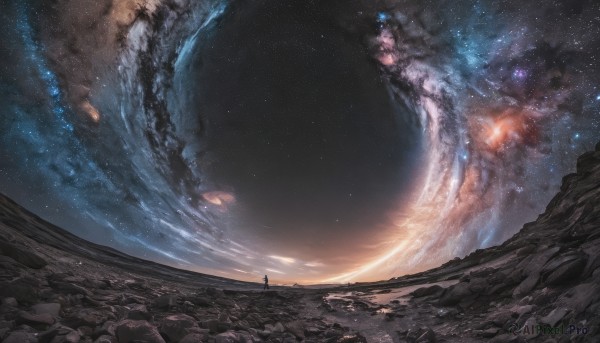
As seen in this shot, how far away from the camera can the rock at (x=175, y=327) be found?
3672 mm

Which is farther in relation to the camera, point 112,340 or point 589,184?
point 589,184

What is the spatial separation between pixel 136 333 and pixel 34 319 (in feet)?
3.82

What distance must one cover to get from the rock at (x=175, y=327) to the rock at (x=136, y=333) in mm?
306

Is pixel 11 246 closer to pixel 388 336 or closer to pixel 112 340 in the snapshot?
pixel 112 340

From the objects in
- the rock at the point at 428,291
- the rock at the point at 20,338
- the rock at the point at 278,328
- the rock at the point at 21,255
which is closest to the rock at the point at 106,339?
the rock at the point at 20,338

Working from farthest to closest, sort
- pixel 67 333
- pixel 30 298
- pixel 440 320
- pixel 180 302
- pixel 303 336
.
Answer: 1. pixel 440 320
2. pixel 180 302
3. pixel 303 336
4. pixel 30 298
5. pixel 67 333

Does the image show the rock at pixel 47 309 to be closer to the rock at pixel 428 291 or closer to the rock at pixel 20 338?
the rock at pixel 20 338

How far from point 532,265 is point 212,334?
736 cm

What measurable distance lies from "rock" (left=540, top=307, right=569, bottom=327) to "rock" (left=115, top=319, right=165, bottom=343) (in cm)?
523

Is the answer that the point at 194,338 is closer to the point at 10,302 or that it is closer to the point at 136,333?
the point at 136,333

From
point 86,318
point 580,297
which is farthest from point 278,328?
point 580,297

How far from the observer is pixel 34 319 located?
3090 mm

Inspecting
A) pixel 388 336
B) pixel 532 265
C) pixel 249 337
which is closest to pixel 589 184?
pixel 532 265

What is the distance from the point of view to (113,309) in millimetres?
4195
